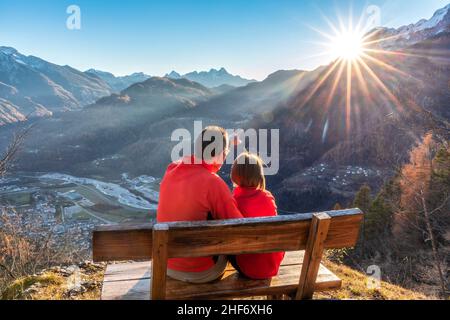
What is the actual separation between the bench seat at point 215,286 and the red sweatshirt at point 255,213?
103 mm

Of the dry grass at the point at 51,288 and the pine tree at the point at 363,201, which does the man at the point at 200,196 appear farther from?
the pine tree at the point at 363,201

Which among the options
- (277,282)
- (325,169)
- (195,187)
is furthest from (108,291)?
(325,169)

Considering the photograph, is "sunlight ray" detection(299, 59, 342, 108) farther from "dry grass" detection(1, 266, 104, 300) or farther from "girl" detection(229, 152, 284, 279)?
"girl" detection(229, 152, 284, 279)

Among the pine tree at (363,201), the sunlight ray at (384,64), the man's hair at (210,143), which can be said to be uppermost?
the sunlight ray at (384,64)

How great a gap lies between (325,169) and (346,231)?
9166 centimetres

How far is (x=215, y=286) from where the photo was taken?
307 cm

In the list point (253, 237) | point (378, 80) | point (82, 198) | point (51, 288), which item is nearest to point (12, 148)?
point (51, 288)

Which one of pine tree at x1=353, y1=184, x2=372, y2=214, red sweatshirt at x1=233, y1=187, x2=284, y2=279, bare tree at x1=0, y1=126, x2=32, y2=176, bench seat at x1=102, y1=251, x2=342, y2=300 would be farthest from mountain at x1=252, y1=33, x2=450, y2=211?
red sweatshirt at x1=233, y1=187, x2=284, y2=279

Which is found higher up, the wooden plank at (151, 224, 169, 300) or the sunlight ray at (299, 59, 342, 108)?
the sunlight ray at (299, 59, 342, 108)

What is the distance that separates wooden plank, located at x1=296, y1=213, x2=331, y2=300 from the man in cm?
62

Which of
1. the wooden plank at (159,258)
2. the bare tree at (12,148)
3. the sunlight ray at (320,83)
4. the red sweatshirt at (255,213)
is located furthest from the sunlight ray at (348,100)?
the wooden plank at (159,258)

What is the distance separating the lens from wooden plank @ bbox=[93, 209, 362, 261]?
2.40m

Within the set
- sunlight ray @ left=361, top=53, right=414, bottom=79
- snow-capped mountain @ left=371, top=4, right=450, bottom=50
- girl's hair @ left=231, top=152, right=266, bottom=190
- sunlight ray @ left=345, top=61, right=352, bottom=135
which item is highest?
snow-capped mountain @ left=371, top=4, right=450, bottom=50

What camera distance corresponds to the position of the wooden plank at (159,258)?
2.38 metres
